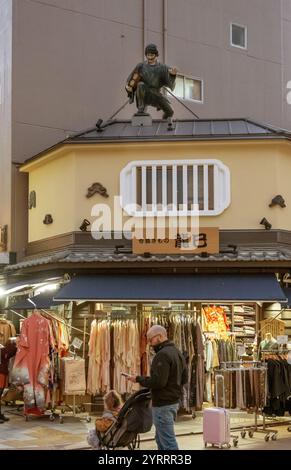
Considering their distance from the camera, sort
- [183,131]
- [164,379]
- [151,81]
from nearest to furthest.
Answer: [164,379] < [183,131] < [151,81]

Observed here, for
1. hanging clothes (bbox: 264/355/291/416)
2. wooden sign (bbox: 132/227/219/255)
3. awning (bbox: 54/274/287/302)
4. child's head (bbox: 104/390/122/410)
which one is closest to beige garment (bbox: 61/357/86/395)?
awning (bbox: 54/274/287/302)

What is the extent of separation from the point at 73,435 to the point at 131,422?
3.74 m

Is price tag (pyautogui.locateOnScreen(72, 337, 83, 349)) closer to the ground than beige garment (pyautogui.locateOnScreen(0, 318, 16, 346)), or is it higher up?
closer to the ground

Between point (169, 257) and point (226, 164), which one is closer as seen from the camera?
point (169, 257)

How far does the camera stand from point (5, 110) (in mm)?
19172

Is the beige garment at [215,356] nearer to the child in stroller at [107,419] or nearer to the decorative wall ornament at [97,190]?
the decorative wall ornament at [97,190]

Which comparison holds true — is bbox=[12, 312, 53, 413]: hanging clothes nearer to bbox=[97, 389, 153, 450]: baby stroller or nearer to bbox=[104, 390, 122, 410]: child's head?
bbox=[104, 390, 122, 410]: child's head

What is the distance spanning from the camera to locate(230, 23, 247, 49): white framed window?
2283 cm

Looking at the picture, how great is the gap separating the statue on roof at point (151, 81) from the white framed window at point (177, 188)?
206 cm

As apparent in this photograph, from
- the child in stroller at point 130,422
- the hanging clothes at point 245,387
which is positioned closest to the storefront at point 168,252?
the hanging clothes at point 245,387

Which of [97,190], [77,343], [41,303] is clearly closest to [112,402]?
[77,343]

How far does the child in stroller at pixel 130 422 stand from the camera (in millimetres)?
9148

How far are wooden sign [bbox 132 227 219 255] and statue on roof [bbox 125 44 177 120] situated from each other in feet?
11.7

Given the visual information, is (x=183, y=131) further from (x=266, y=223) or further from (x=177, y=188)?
(x=266, y=223)
